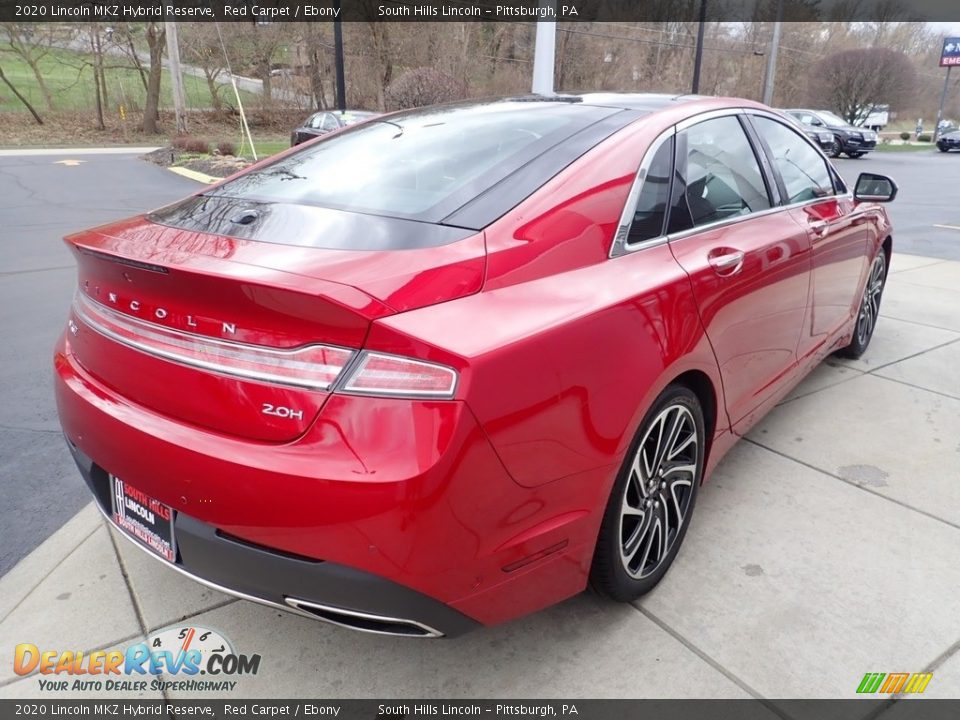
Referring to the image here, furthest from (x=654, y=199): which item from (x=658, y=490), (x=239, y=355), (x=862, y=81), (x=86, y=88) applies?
(x=862, y=81)

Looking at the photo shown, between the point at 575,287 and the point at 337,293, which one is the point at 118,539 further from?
the point at 575,287

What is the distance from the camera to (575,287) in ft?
6.29

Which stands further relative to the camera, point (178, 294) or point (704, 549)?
point (704, 549)

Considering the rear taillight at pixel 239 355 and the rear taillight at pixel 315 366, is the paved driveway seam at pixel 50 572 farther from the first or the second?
the rear taillight at pixel 315 366

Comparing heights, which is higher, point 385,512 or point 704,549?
point 385,512

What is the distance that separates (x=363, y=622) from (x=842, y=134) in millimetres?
28841

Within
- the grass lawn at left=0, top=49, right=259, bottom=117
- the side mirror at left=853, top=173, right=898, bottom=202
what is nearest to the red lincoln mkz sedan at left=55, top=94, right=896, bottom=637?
the side mirror at left=853, top=173, right=898, bottom=202

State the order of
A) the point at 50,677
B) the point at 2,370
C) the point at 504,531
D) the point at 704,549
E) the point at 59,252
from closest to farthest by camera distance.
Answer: the point at 504,531, the point at 50,677, the point at 704,549, the point at 2,370, the point at 59,252

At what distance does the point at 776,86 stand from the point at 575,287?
57.5 m

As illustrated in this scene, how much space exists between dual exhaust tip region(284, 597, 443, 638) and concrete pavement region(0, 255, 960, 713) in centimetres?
45

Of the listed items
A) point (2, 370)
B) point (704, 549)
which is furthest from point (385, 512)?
point (2, 370)

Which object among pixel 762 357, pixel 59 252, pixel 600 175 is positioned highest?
pixel 600 175

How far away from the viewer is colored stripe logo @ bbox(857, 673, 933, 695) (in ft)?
6.76

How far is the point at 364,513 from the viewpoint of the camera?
1558 millimetres
